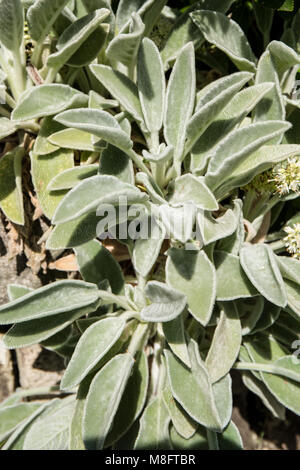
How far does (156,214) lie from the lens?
1.21 metres

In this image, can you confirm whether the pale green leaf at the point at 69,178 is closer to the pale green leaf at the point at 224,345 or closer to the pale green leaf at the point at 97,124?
the pale green leaf at the point at 97,124

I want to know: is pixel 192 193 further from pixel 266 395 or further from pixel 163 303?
pixel 266 395

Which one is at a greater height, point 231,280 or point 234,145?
point 234,145

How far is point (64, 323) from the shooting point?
124cm

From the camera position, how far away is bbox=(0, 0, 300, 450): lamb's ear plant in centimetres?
113

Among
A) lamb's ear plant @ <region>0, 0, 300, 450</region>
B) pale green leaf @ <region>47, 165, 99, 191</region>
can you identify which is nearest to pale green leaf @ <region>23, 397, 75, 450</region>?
lamb's ear plant @ <region>0, 0, 300, 450</region>

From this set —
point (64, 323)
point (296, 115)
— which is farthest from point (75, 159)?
point (296, 115)

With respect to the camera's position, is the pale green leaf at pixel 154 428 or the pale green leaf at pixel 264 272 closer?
the pale green leaf at pixel 264 272

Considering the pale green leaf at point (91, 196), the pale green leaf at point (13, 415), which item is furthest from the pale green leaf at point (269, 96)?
the pale green leaf at point (13, 415)

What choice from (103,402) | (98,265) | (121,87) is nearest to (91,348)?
(103,402)

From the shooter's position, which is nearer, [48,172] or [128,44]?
[128,44]

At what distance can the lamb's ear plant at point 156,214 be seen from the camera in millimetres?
1127

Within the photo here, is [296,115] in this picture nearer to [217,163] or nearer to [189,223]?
[217,163]

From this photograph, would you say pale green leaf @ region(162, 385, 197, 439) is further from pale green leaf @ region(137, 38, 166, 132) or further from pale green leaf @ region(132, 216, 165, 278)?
pale green leaf @ region(137, 38, 166, 132)
